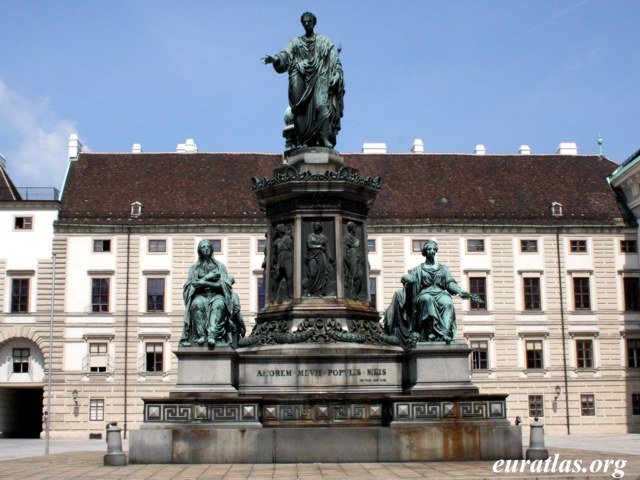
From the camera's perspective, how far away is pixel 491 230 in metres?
61.1

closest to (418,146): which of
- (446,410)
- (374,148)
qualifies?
(374,148)

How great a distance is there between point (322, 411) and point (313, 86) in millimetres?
7263

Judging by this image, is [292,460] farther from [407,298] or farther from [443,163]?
[443,163]

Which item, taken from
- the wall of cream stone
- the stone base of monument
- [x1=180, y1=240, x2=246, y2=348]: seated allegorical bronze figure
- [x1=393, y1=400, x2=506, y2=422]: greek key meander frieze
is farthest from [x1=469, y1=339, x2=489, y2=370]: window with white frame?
[x1=393, y1=400, x2=506, y2=422]: greek key meander frieze

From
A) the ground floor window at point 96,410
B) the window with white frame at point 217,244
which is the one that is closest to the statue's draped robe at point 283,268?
the window with white frame at point 217,244

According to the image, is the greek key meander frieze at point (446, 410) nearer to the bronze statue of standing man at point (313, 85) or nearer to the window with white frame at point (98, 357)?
the bronze statue of standing man at point (313, 85)

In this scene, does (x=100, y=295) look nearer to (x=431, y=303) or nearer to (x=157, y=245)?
(x=157, y=245)

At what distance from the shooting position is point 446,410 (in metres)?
17.2

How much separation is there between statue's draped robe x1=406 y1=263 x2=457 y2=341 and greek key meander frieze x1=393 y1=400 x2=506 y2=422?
5.02 feet

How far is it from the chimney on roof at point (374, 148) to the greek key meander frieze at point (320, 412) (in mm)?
50263

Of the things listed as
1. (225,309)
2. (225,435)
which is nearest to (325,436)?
(225,435)

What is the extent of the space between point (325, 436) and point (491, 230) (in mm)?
45591

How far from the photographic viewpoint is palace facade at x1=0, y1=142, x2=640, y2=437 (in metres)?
59.3

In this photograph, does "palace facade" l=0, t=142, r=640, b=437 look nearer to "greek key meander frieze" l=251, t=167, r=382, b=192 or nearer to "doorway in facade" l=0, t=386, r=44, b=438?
"doorway in facade" l=0, t=386, r=44, b=438
